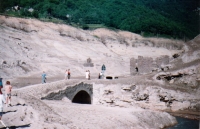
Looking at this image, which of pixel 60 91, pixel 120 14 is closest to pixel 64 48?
pixel 120 14

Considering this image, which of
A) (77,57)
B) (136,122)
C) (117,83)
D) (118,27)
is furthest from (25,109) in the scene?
(118,27)

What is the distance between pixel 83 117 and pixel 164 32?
48.6 m

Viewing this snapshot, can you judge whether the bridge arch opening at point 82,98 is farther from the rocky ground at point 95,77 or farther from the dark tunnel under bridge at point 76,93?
the rocky ground at point 95,77

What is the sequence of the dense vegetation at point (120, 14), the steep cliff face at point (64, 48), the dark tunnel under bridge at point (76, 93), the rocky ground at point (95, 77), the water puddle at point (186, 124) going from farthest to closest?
the dense vegetation at point (120, 14)
the steep cliff face at point (64, 48)
the water puddle at point (186, 124)
the dark tunnel under bridge at point (76, 93)
the rocky ground at point (95, 77)

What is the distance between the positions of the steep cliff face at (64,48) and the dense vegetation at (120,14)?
2.66 m

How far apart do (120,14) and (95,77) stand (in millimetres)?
29011

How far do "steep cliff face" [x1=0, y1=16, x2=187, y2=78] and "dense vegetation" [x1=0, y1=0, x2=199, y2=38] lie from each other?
2.66 meters

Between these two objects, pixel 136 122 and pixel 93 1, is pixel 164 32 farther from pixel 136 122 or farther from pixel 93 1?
pixel 136 122

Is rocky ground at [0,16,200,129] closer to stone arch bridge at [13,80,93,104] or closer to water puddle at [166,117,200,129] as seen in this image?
stone arch bridge at [13,80,93,104]

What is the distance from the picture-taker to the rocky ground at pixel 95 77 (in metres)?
17.6

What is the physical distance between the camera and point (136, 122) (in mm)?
20828

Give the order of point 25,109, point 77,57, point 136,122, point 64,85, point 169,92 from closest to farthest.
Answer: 1. point 25,109
2. point 136,122
3. point 64,85
4. point 169,92
5. point 77,57

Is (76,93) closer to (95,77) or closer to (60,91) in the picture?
(60,91)

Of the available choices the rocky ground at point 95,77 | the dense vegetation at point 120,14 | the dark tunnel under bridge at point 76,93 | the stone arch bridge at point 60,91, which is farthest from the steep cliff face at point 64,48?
the stone arch bridge at point 60,91
